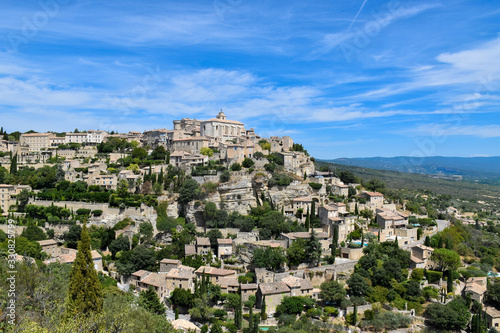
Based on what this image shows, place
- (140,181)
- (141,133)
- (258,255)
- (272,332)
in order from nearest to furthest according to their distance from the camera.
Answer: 1. (272,332)
2. (258,255)
3. (140,181)
4. (141,133)

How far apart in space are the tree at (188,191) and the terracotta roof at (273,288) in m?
16.8

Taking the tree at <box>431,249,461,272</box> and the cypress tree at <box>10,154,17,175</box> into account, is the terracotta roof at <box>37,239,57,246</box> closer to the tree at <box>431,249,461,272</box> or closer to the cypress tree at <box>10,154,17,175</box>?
the cypress tree at <box>10,154,17,175</box>

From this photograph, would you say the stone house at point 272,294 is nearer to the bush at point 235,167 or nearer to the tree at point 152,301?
the tree at point 152,301

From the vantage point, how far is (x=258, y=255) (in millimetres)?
36562

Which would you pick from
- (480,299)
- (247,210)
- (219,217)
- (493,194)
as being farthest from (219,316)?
(493,194)

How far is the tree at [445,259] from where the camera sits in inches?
1464

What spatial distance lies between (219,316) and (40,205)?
96.1 ft

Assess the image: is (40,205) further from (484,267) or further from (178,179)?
(484,267)

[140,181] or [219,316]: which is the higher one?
[140,181]

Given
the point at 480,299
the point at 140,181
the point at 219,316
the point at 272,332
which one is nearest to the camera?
the point at 272,332

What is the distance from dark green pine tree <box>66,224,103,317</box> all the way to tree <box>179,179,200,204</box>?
24642mm

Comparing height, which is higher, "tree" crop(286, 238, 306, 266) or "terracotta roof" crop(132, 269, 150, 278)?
"tree" crop(286, 238, 306, 266)

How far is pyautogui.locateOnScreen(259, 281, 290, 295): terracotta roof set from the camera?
3231 centimetres

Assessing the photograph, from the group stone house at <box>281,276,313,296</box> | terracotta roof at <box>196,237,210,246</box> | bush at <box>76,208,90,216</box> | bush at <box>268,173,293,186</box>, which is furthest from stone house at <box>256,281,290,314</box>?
bush at <box>76,208,90,216</box>
